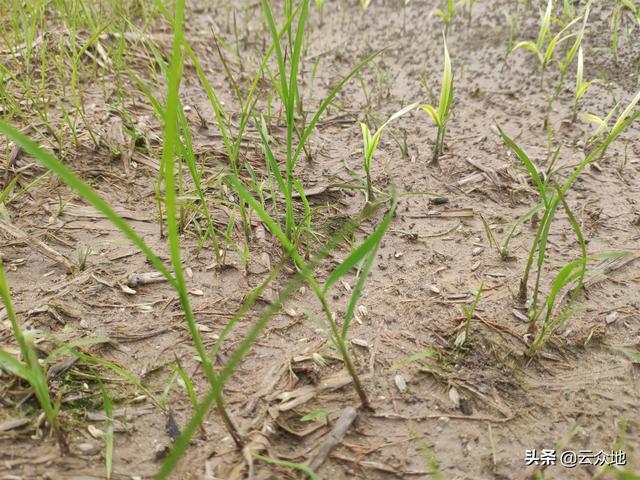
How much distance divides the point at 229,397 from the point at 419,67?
6.67 ft

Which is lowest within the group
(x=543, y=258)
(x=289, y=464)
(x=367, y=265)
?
(x=289, y=464)

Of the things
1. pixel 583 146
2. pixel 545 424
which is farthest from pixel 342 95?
pixel 545 424

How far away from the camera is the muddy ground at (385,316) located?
3.37 ft

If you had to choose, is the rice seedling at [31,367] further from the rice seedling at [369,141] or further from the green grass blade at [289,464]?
the rice seedling at [369,141]

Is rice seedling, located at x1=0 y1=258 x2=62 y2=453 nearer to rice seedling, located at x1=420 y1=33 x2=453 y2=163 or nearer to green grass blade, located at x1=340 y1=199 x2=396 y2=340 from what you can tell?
green grass blade, located at x1=340 y1=199 x2=396 y2=340

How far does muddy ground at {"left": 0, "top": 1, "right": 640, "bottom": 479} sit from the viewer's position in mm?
1027

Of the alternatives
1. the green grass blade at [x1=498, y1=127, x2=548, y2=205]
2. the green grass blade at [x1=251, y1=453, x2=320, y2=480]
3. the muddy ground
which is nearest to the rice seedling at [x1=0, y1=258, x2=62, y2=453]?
the muddy ground

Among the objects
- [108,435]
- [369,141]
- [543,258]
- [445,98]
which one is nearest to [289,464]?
[108,435]

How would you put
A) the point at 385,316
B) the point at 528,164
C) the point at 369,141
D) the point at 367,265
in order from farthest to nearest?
the point at 369,141 → the point at 385,316 → the point at 528,164 → the point at 367,265

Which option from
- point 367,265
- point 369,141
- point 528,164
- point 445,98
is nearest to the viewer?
point 367,265

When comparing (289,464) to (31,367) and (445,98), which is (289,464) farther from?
(445,98)

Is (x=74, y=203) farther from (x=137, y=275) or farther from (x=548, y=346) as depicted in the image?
(x=548, y=346)

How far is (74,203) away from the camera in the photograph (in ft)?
5.16

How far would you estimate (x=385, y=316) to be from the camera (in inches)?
53.4
